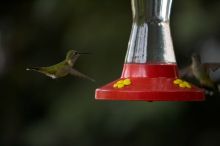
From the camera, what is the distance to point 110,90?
3.24 metres

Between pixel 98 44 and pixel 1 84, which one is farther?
pixel 1 84

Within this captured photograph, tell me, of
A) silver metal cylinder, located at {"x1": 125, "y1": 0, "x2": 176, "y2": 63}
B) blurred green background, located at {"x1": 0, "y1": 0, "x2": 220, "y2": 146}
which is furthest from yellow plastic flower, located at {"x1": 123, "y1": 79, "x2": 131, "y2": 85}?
blurred green background, located at {"x1": 0, "y1": 0, "x2": 220, "y2": 146}

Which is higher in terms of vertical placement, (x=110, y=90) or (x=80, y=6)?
(x=80, y=6)

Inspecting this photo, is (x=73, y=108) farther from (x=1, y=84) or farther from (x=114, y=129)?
(x=1, y=84)

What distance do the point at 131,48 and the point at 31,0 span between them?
4.62 metres

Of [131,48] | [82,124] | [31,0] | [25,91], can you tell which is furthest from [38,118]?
[131,48]

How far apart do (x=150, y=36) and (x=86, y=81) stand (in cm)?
432

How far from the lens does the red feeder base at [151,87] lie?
3100 mm

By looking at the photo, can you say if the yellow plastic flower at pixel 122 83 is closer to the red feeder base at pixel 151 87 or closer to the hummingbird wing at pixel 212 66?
the red feeder base at pixel 151 87

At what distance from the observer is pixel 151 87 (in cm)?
318

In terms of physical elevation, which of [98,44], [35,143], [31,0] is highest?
[31,0]

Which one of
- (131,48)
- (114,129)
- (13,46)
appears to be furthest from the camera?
(13,46)

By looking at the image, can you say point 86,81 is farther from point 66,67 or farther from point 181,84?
point 181,84

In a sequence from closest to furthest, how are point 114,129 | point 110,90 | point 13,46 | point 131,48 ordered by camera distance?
1. point 110,90
2. point 131,48
3. point 114,129
4. point 13,46
